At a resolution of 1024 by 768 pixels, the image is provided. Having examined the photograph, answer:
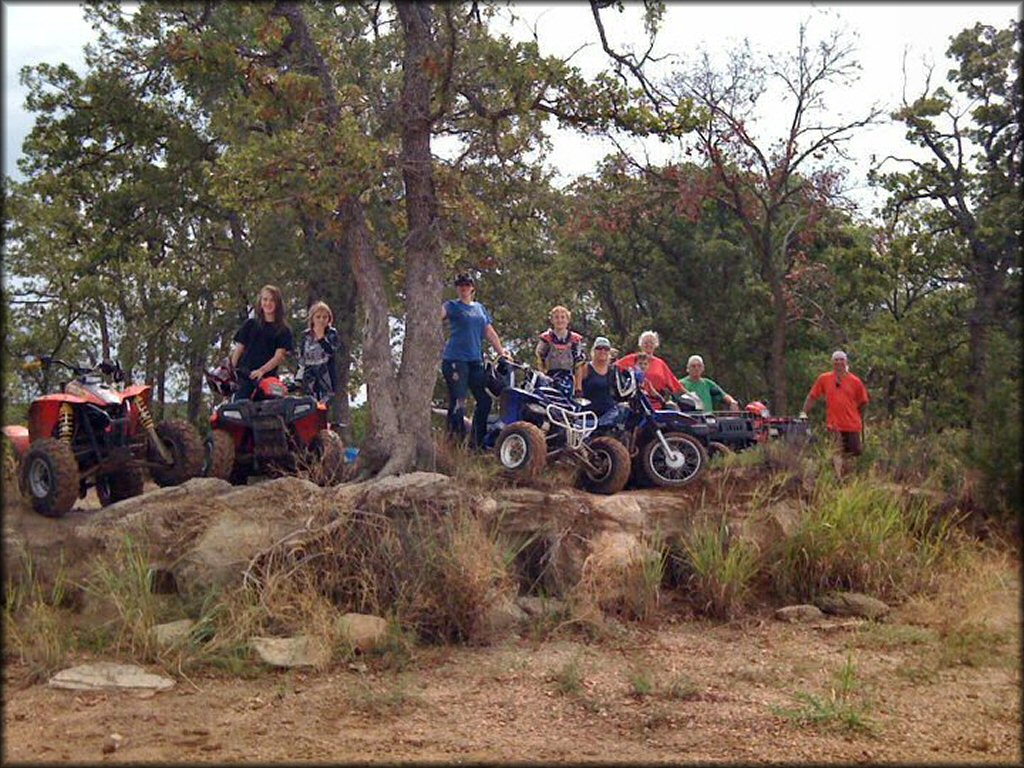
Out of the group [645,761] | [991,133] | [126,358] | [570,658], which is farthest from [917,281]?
[126,358]

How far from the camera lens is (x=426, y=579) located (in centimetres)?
819

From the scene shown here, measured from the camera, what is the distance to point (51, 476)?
27.7ft

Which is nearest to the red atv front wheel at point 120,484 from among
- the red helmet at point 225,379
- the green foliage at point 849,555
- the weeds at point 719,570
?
the red helmet at point 225,379

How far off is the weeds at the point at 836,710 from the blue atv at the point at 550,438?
3.39 m

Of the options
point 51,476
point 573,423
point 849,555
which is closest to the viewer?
point 51,476

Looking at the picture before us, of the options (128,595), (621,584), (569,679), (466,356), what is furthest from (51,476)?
(621,584)

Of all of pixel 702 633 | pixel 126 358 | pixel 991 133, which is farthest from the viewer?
pixel 126 358

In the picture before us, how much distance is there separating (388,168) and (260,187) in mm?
1248

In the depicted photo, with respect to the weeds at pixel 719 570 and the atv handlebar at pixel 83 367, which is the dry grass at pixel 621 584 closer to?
the weeds at pixel 719 570

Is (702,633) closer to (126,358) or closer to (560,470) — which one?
(560,470)

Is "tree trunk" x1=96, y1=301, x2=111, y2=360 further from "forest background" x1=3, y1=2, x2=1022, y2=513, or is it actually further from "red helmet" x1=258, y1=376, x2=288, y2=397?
"red helmet" x1=258, y1=376, x2=288, y2=397

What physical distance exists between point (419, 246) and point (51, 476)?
4289 mm

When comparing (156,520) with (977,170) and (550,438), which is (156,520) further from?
(977,170)

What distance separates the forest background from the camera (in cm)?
1082
